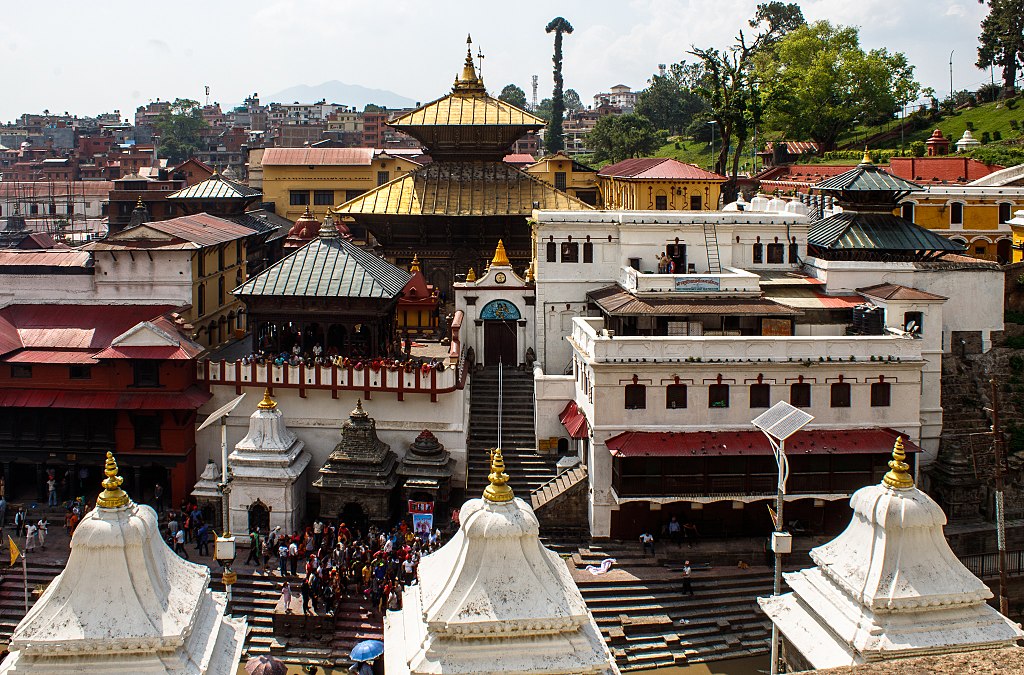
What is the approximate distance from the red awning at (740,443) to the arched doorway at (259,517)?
10061 mm

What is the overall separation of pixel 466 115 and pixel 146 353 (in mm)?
19230

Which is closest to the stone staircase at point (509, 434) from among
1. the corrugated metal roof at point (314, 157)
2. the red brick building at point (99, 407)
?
the red brick building at point (99, 407)

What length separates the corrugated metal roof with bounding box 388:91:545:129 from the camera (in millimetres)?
47125

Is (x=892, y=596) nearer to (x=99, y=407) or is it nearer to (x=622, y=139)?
(x=99, y=407)

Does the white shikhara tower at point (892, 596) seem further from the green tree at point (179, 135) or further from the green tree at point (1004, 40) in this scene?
the green tree at point (179, 135)

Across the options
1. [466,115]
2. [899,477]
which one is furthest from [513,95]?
[899,477]

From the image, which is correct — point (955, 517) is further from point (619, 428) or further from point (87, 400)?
point (87, 400)

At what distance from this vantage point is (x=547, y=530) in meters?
32.8

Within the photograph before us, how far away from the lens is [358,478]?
3228 cm

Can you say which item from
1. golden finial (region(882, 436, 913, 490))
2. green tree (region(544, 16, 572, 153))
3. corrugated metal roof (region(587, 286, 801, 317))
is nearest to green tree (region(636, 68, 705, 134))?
green tree (region(544, 16, 572, 153))

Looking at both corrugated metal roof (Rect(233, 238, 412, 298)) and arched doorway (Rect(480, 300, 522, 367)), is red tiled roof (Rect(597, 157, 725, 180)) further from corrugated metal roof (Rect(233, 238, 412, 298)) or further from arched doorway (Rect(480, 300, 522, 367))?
corrugated metal roof (Rect(233, 238, 412, 298))

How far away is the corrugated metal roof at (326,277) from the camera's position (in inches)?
1410

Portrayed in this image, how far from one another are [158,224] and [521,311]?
1355cm

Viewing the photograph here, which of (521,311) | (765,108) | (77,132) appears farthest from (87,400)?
(77,132)
